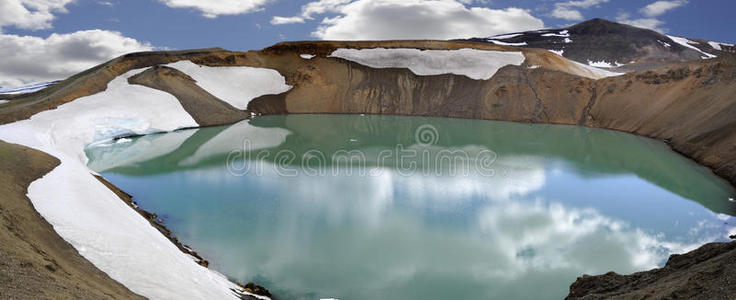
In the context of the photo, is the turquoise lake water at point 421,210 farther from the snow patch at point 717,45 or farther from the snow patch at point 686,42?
the snow patch at point 717,45

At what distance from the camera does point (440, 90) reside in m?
36.6

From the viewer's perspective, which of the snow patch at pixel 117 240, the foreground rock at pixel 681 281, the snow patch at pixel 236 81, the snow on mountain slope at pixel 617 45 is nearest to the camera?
the foreground rock at pixel 681 281

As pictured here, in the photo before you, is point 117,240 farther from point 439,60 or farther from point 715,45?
point 715,45

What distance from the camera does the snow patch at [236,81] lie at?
33.8 m

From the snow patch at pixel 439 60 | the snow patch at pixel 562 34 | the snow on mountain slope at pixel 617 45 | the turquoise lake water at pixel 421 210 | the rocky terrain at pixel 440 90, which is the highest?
the snow patch at pixel 562 34

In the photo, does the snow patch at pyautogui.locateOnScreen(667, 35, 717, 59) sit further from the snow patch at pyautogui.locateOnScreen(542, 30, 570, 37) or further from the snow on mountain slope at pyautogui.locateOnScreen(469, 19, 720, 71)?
the snow patch at pyautogui.locateOnScreen(542, 30, 570, 37)

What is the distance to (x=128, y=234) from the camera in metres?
6.48

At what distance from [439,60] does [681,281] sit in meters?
35.9

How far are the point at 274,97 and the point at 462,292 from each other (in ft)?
106

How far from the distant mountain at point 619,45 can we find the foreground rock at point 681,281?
200 feet

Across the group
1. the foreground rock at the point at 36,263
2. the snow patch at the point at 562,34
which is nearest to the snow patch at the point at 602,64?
the snow patch at the point at 562,34

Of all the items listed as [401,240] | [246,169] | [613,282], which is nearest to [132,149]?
[246,169]

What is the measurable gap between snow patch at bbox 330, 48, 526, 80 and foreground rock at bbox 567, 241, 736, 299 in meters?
32.0

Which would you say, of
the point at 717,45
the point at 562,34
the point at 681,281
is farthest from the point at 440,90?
the point at 717,45
